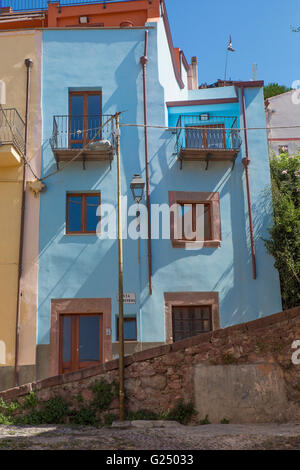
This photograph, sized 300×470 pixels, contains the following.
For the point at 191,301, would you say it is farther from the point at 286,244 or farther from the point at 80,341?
the point at 80,341

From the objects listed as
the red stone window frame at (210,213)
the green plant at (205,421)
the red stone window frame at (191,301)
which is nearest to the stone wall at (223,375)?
the green plant at (205,421)

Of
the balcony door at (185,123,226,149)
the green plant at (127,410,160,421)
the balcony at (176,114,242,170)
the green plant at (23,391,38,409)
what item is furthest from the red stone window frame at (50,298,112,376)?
the balcony door at (185,123,226,149)

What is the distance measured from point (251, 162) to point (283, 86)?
16.1m

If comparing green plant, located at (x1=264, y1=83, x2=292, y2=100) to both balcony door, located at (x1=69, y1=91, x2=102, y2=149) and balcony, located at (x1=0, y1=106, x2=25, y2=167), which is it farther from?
balcony, located at (x1=0, y1=106, x2=25, y2=167)

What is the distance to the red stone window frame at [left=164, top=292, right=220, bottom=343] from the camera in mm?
13292

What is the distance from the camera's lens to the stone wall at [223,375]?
890 centimetres

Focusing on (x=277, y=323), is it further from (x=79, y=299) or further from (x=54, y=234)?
(x=54, y=234)

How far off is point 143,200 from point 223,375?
598 centimetres

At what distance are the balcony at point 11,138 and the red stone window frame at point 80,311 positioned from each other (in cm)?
381

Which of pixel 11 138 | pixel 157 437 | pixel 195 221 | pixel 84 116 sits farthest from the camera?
pixel 84 116

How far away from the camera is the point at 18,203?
13.7 m

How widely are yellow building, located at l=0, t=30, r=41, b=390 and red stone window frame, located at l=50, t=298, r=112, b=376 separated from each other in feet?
1.64

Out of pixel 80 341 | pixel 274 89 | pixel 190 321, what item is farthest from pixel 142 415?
pixel 274 89
